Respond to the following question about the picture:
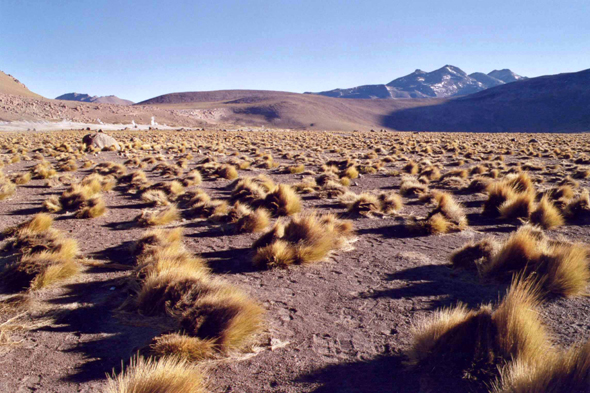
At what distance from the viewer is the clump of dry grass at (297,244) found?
Result: 5.10 m

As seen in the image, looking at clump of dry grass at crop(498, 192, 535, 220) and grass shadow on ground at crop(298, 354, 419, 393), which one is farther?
clump of dry grass at crop(498, 192, 535, 220)

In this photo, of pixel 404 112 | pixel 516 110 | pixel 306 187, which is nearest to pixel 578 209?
pixel 306 187

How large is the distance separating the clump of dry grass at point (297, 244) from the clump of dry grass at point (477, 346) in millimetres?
2396

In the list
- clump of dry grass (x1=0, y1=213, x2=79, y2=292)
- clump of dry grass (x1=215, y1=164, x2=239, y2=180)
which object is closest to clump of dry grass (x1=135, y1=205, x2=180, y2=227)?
clump of dry grass (x1=0, y1=213, x2=79, y2=292)

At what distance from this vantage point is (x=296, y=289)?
14.3ft

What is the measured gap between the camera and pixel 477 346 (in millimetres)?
2715

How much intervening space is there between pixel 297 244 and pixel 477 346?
3.01m

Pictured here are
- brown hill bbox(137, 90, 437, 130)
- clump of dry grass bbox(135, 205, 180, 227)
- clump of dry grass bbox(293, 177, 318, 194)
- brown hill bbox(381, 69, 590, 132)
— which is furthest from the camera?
brown hill bbox(137, 90, 437, 130)

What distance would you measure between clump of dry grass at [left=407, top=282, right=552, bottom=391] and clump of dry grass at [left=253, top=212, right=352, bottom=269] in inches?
94.3

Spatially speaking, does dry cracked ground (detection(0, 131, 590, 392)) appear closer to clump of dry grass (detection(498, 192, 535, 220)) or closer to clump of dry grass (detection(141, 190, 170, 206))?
clump of dry grass (detection(498, 192, 535, 220))

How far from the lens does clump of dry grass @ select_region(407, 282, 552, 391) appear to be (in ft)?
8.48

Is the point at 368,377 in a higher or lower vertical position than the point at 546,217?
lower

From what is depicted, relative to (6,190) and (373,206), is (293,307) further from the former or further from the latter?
(6,190)

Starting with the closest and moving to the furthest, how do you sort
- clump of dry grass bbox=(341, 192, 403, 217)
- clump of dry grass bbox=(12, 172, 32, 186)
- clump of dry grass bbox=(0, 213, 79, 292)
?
clump of dry grass bbox=(0, 213, 79, 292) < clump of dry grass bbox=(341, 192, 403, 217) < clump of dry grass bbox=(12, 172, 32, 186)
